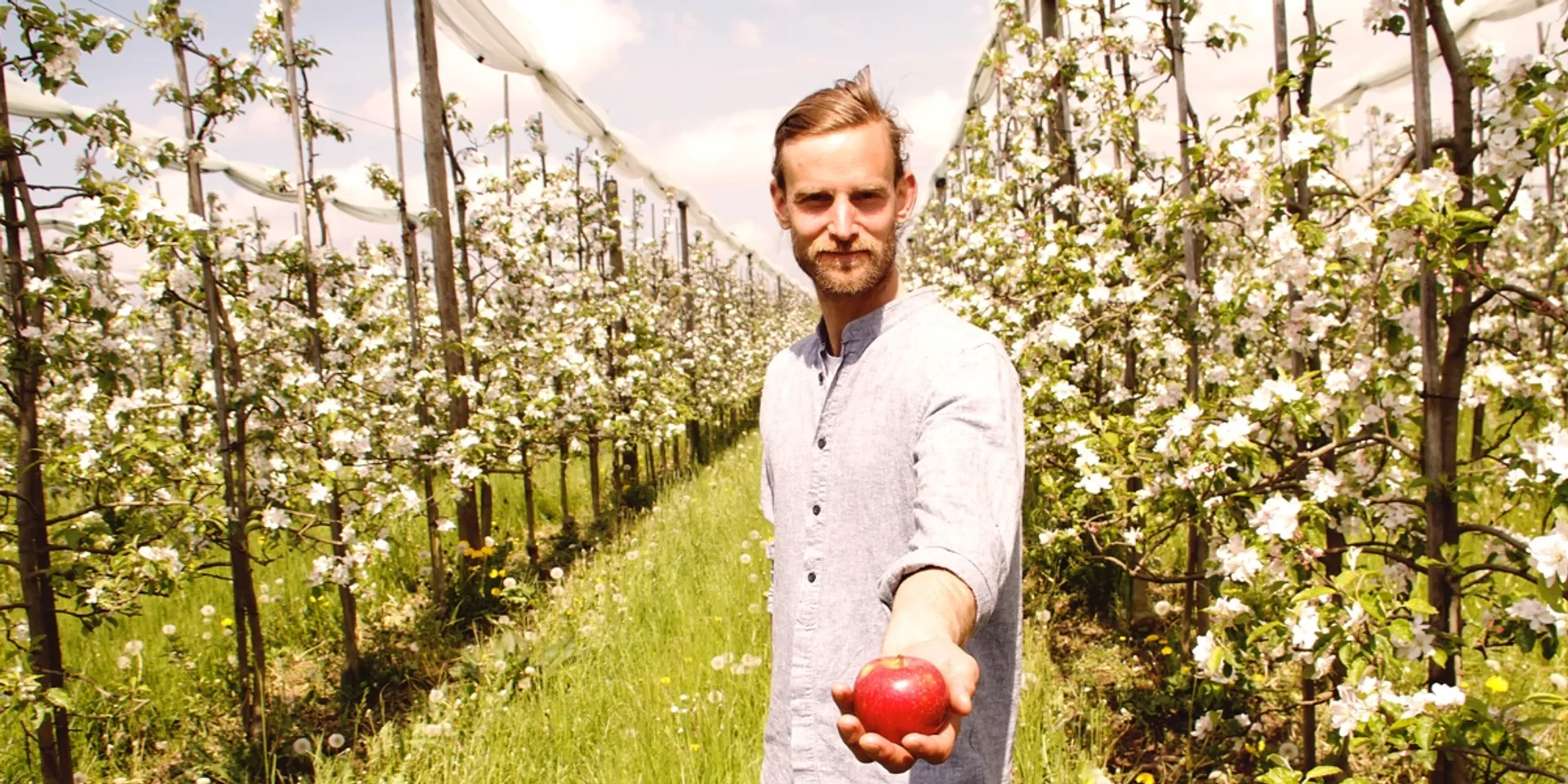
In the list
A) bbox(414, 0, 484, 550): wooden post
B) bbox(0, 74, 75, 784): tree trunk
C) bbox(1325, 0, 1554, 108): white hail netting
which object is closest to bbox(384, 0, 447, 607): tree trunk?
bbox(414, 0, 484, 550): wooden post

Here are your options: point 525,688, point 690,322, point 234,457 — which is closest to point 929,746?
point 525,688

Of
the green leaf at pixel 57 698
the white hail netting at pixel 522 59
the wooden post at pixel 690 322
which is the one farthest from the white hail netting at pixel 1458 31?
the wooden post at pixel 690 322

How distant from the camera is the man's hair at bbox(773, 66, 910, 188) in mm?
1493

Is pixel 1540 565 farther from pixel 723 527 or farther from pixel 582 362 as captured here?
pixel 582 362

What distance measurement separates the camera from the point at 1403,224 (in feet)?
5.86

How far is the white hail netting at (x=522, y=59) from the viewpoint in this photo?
19.0 feet

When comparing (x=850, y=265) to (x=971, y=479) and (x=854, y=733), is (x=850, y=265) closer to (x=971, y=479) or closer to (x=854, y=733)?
(x=971, y=479)

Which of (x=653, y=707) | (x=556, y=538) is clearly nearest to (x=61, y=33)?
(x=653, y=707)

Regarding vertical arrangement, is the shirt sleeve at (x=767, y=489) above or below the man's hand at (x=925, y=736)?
above

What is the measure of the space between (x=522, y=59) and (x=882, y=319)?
584 cm

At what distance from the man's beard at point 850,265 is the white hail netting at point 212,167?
109 inches

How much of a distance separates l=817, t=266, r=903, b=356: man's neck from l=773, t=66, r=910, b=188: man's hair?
0.20m

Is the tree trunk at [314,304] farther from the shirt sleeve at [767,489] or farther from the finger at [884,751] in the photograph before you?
the finger at [884,751]

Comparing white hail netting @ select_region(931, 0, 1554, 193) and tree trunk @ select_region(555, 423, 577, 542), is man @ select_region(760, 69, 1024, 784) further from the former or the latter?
tree trunk @ select_region(555, 423, 577, 542)
